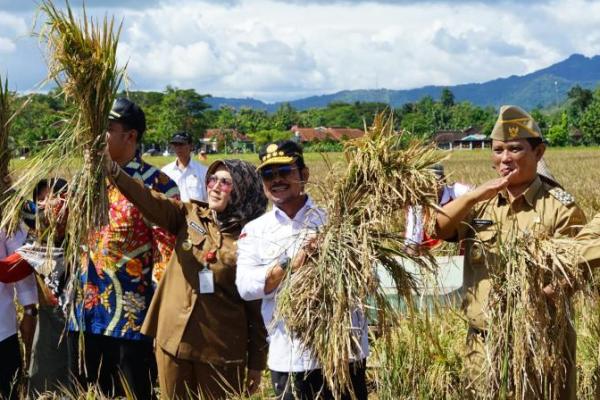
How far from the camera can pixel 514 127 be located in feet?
11.1

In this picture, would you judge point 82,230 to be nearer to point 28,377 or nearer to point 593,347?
point 28,377

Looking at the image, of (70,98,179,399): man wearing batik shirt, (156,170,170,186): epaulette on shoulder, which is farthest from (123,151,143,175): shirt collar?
(156,170,170,186): epaulette on shoulder

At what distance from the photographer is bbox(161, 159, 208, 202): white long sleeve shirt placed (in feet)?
29.3

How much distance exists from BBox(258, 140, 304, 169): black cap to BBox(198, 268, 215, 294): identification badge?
0.67 metres

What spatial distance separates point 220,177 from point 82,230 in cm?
78

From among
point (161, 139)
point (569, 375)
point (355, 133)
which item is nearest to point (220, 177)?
point (355, 133)

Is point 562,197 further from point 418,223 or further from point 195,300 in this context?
point 195,300

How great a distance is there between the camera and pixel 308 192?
353cm

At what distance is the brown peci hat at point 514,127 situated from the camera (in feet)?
11.1

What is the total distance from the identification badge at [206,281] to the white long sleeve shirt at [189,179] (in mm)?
4930

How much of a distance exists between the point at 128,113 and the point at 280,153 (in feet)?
3.06

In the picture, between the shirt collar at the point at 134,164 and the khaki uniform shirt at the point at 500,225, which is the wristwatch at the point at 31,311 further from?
the khaki uniform shirt at the point at 500,225

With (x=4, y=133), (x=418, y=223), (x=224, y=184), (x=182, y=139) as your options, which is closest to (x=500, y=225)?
(x=418, y=223)

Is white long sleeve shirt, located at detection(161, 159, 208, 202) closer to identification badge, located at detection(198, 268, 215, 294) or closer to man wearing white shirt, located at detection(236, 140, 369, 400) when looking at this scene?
identification badge, located at detection(198, 268, 215, 294)
